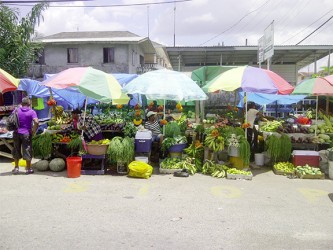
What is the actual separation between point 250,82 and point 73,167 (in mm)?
4962

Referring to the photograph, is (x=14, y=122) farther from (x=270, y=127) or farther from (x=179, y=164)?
(x=270, y=127)

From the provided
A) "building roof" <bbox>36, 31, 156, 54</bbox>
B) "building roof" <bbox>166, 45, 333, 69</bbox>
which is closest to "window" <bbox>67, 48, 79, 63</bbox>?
"building roof" <bbox>36, 31, 156, 54</bbox>

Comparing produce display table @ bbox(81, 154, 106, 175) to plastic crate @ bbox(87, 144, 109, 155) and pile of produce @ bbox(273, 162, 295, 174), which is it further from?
pile of produce @ bbox(273, 162, 295, 174)

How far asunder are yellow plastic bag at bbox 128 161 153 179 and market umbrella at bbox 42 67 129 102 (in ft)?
5.78

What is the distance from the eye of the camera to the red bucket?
859cm

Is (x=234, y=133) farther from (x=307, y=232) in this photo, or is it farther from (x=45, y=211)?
(x=45, y=211)

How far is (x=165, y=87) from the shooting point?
9.12 metres

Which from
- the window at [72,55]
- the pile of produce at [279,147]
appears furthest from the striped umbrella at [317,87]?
the window at [72,55]

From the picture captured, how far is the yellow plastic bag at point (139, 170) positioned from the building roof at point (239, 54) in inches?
502

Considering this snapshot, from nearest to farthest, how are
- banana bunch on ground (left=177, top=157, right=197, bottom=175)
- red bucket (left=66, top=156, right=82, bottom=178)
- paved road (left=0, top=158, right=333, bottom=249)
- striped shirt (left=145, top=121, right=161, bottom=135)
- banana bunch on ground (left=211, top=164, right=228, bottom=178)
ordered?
paved road (left=0, top=158, right=333, bottom=249) → red bucket (left=66, top=156, right=82, bottom=178) → banana bunch on ground (left=211, top=164, right=228, bottom=178) → banana bunch on ground (left=177, top=157, right=197, bottom=175) → striped shirt (left=145, top=121, right=161, bottom=135)

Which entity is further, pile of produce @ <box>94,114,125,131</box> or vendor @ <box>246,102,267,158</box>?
vendor @ <box>246,102,267,158</box>

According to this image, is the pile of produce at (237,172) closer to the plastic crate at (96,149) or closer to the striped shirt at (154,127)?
the striped shirt at (154,127)

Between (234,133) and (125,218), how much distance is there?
4.77 m

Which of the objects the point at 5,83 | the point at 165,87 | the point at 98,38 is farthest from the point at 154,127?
the point at 98,38
